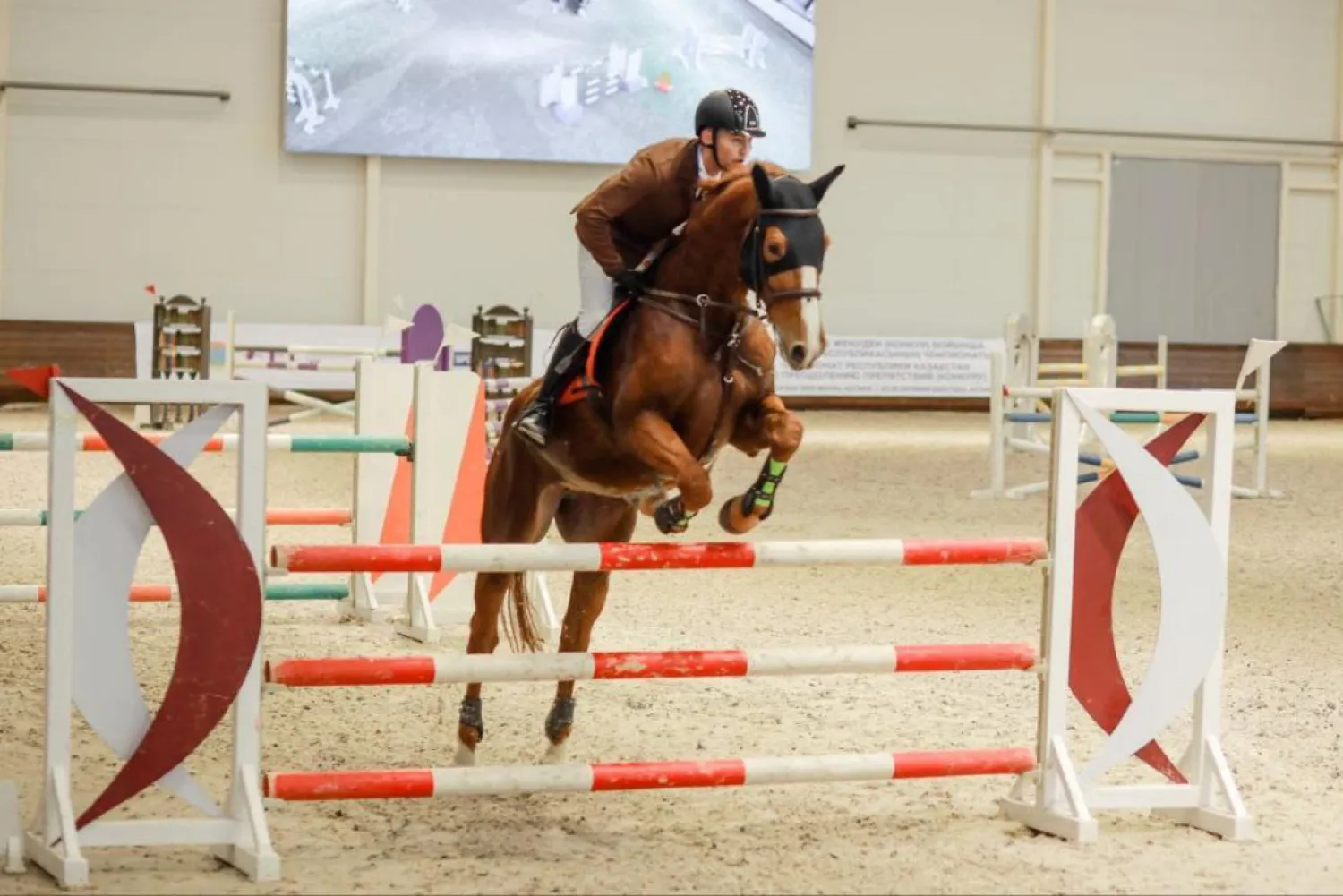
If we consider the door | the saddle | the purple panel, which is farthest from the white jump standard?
the door

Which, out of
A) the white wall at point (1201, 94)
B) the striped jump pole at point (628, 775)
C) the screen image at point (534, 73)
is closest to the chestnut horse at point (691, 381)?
the striped jump pole at point (628, 775)

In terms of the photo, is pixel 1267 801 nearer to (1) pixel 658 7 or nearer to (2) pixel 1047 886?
(2) pixel 1047 886

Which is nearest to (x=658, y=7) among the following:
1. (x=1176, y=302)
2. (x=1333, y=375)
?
(x=1176, y=302)

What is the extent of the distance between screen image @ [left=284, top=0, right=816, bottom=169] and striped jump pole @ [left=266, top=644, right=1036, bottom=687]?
14422 millimetres

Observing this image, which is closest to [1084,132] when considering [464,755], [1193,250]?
[1193,250]

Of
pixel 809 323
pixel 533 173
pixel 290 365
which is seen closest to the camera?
pixel 809 323

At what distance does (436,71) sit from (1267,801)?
49.0 feet

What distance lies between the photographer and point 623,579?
7398 millimetres

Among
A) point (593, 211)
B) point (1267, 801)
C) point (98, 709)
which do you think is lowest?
point (1267, 801)

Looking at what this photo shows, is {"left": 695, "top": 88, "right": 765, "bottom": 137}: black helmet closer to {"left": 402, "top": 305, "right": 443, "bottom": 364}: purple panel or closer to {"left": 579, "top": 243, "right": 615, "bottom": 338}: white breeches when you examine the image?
{"left": 579, "top": 243, "right": 615, "bottom": 338}: white breeches

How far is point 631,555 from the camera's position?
3354 millimetres

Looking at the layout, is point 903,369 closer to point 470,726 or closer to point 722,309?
point 470,726

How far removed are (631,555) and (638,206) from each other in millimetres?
1009

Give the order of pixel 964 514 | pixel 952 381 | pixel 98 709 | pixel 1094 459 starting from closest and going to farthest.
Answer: pixel 98 709, pixel 1094 459, pixel 964 514, pixel 952 381
